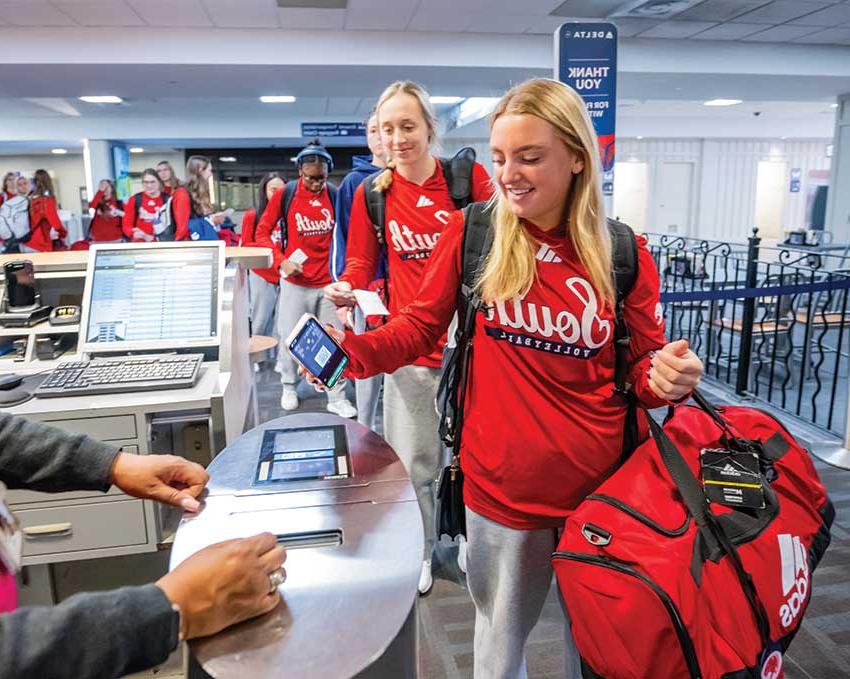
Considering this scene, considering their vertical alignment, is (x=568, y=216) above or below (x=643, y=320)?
above

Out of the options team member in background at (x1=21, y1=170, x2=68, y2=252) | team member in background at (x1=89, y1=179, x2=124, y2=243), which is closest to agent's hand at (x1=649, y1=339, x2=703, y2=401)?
team member in background at (x1=89, y1=179, x2=124, y2=243)

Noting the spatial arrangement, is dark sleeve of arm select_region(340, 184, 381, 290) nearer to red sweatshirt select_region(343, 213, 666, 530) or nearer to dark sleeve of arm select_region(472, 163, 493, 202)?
dark sleeve of arm select_region(472, 163, 493, 202)

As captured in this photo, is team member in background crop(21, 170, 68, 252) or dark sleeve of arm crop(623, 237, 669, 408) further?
team member in background crop(21, 170, 68, 252)

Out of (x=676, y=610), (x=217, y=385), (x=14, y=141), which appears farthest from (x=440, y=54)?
(x=14, y=141)

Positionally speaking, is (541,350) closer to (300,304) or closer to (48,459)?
(48,459)

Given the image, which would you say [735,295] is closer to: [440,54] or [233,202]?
[440,54]

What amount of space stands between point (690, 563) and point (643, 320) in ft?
1.64

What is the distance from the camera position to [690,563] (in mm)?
1007

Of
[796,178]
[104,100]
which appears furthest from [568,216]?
[796,178]

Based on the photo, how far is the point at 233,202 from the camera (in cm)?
1678

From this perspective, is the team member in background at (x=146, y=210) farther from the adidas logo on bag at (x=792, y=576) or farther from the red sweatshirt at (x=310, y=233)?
the adidas logo on bag at (x=792, y=576)

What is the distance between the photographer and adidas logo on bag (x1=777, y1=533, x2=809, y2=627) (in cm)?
107

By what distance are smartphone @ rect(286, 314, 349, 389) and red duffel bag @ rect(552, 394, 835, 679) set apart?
1.79ft

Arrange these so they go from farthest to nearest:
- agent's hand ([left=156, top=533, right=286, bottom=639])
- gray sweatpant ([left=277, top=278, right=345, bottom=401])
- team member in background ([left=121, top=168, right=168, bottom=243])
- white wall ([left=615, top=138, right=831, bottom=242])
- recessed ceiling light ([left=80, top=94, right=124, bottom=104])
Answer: white wall ([left=615, top=138, right=831, bottom=242]) → recessed ceiling light ([left=80, top=94, right=124, bottom=104]) → team member in background ([left=121, top=168, right=168, bottom=243]) → gray sweatpant ([left=277, top=278, right=345, bottom=401]) → agent's hand ([left=156, top=533, right=286, bottom=639])
